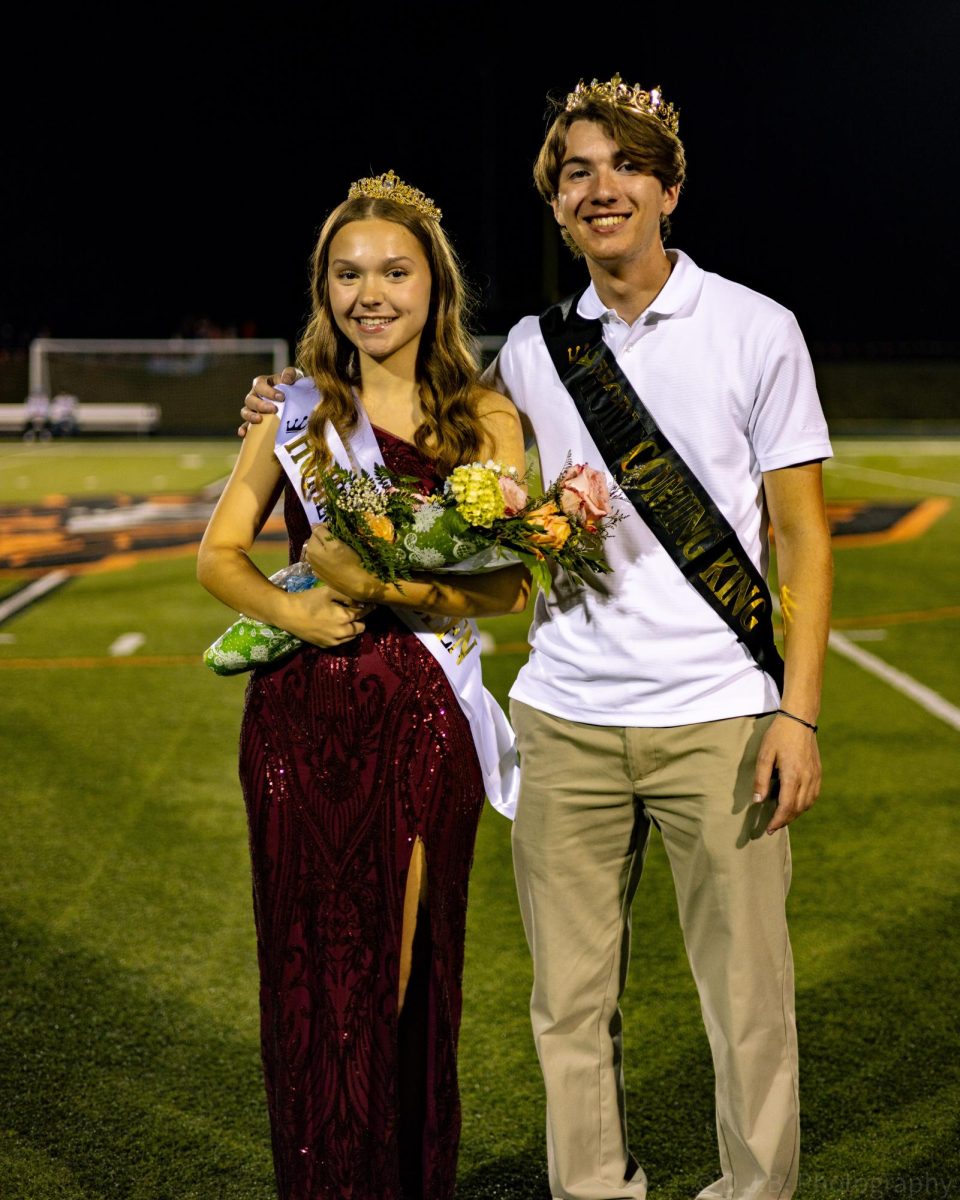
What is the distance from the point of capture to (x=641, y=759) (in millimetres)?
2305

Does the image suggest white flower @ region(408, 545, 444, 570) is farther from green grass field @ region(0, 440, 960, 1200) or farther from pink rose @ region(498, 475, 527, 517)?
green grass field @ region(0, 440, 960, 1200)

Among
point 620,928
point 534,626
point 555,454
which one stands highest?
point 555,454

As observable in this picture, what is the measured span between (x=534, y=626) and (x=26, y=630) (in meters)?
6.28

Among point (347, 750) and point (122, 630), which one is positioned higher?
point (347, 750)

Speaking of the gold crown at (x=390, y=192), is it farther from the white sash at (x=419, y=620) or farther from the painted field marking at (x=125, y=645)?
the painted field marking at (x=125, y=645)

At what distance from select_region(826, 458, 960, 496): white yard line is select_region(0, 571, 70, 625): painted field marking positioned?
875cm

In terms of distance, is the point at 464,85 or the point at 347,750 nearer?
the point at 347,750

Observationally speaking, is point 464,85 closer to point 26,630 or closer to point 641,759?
point 26,630

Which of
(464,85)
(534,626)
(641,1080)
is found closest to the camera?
(534,626)

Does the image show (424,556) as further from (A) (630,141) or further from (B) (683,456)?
(A) (630,141)

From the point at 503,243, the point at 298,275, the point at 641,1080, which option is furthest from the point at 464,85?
the point at 641,1080

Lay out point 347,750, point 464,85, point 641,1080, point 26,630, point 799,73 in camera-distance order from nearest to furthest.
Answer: point 347,750 → point 641,1080 → point 26,630 → point 799,73 → point 464,85

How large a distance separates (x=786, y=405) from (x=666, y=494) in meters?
0.23

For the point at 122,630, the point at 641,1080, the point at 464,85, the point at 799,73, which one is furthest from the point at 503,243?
the point at 641,1080
